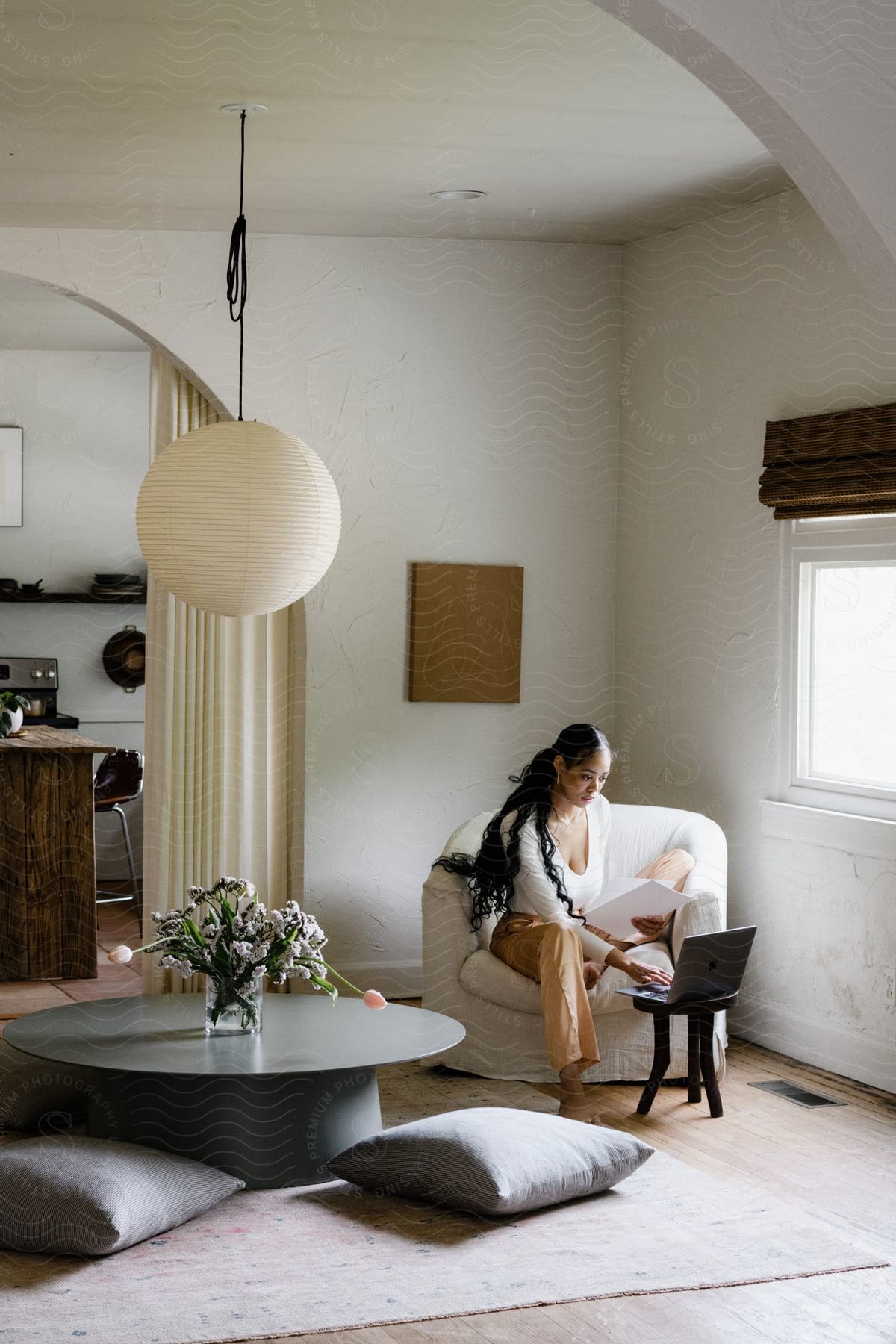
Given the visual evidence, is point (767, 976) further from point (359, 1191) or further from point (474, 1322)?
point (474, 1322)

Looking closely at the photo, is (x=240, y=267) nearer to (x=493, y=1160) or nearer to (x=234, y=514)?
(x=234, y=514)

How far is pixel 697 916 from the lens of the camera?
3855 millimetres

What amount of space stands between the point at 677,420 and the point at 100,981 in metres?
2.77

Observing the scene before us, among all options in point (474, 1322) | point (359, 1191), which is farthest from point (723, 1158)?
point (474, 1322)

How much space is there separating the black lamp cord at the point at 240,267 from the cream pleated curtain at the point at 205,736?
29 centimetres

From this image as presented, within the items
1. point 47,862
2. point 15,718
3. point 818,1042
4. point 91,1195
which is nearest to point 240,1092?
point 91,1195

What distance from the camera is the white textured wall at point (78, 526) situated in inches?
280

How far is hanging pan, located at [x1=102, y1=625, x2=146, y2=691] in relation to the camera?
727 centimetres

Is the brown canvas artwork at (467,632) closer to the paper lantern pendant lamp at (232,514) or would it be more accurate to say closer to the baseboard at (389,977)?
the baseboard at (389,977)

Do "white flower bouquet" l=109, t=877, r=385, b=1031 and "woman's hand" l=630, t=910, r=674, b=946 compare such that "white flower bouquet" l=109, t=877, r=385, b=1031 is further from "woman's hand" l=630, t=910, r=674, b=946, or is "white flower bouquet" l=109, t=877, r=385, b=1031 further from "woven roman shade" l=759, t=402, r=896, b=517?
"woven roman shade" l=759, t=402, r=896, b=517

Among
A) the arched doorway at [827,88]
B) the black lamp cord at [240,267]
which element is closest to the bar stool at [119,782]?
the black lamp cord at [240,267]

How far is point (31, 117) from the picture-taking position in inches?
137

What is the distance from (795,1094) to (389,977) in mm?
1490

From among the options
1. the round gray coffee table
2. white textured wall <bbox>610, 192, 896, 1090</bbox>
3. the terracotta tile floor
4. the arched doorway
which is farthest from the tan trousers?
the arched doorway
